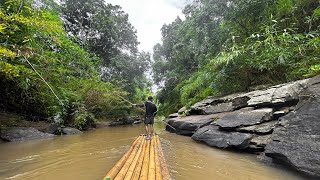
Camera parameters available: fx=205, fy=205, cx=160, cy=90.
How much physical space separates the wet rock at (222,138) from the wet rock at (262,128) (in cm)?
15

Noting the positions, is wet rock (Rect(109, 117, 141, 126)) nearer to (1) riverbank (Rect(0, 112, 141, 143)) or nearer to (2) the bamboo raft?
(1) riverbank (Rect(0, 112, 141, 143))

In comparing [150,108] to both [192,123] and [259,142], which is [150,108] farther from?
[259,142]

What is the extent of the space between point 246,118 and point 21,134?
25.7 feet

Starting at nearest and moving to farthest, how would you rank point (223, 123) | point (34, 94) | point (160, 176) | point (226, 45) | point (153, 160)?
1. point (160, 176)
2. point (153, 160)
3. point (223, 123)
4. point (34, 94)
5. point (226, 45)

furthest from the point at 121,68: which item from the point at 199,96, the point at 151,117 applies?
the point at 151,117

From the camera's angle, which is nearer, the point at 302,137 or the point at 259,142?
the point at 302,137

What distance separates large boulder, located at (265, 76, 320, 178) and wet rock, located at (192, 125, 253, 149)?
95 centimetres

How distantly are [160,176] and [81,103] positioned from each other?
9.92 m

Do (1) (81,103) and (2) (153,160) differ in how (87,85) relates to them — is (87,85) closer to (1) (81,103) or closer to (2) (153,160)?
(1) (81,103)

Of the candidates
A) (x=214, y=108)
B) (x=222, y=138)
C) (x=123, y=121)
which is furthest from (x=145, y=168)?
(x=123, y=121)

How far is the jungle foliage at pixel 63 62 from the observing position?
560 centimetres

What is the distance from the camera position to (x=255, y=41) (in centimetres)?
794

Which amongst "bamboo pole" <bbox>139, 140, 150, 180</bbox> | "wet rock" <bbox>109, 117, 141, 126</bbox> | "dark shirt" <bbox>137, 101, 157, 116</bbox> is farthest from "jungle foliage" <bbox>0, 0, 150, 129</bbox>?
"dark shirt" <bbox>137, 101, 157, 116</bbox>

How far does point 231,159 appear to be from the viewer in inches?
181
